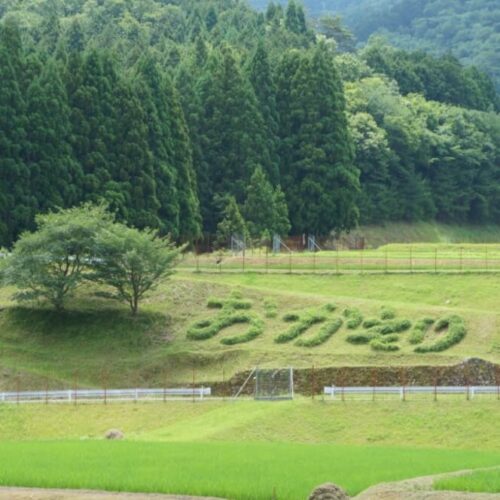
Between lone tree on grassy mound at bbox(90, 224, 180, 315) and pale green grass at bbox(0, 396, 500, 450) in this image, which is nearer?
pale green grass at bbox(0, 396, 500, 450)

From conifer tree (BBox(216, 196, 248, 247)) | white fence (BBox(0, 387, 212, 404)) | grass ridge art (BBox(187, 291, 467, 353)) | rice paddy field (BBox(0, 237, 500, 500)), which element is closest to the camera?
rice paddy field (BBox(0, 237, 500, 500))

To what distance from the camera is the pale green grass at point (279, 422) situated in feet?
158

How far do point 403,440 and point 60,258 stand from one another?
23.5 m

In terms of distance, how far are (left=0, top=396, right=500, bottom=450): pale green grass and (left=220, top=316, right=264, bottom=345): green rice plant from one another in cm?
925

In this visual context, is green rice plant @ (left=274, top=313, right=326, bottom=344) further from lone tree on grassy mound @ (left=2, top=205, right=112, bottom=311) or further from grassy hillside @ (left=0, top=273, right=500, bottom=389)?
lone tree on grassy mound @ (left=2, top=205, right=112, bottom=311)

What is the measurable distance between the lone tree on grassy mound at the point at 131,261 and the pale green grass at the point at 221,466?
2346cm

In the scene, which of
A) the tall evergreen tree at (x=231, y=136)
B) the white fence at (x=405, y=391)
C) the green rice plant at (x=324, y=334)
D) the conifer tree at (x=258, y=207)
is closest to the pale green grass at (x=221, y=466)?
the white fence at (x=405, y=391)

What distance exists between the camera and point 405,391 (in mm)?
53406

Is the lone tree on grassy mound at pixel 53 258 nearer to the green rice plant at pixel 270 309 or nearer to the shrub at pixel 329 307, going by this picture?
the green rice plant at pixel 270 309

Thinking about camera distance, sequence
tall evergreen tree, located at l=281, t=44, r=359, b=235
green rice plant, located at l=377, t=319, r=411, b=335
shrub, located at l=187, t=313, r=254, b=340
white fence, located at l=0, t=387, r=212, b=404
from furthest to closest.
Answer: tall evergreen tree, located at l=281, t=44, r=359, b=235, shrub, located at l=187, t=313, r=254, b=340, green rice plant, located at l=377, t=319, r=411, b=335, white fence, located at l=0, t=387, r=212, b=404

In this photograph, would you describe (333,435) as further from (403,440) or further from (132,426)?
(132,426)

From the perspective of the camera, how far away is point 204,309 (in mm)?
67875

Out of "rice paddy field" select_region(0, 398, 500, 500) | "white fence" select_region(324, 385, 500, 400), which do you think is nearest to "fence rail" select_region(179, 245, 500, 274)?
"white fence" select_region(324, 385, 500, 400)

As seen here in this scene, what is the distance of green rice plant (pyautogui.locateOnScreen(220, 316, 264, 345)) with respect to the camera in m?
63.5
